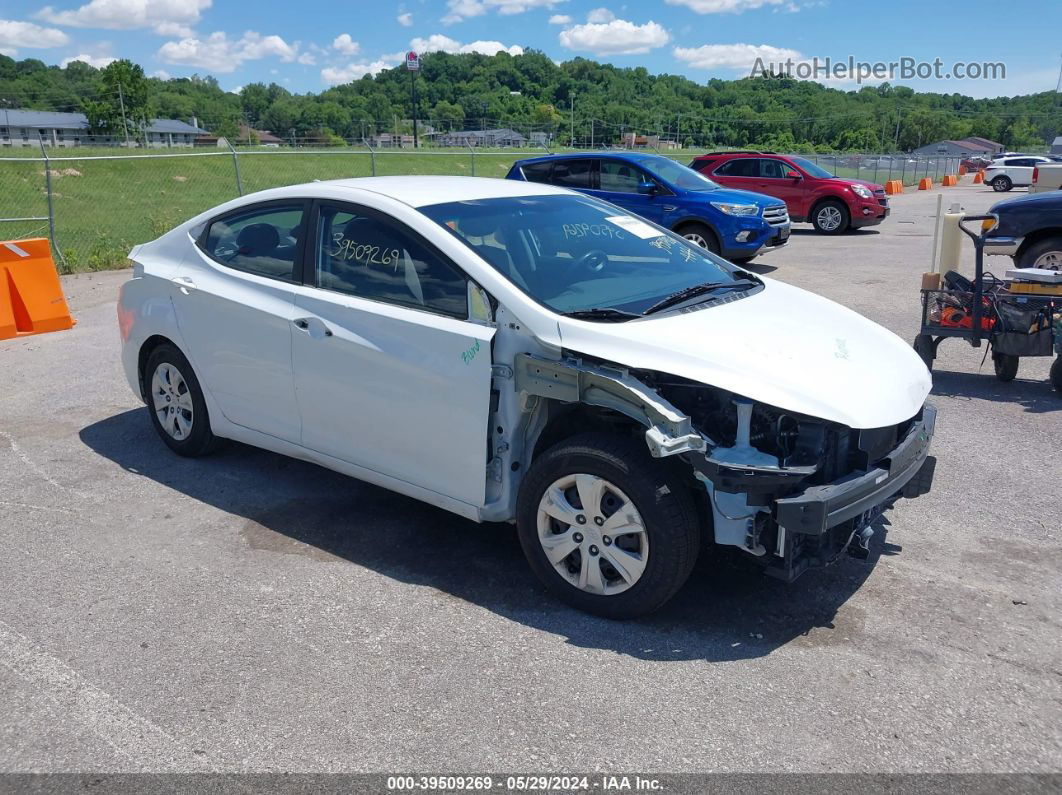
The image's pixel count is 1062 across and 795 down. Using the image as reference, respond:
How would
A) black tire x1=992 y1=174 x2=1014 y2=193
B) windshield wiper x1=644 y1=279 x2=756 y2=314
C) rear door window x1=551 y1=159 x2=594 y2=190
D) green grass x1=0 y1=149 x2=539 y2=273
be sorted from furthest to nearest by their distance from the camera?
1. black tire x1=992 y1=174 x2=1014 y2=193
2. green grass x1=0 y1=149 x2=539 y2=273
3. rear door window x1=551 y1=159 x2=594 y2=190
4. windshield wiper x1=644 y1=279 x2=756 y2=314

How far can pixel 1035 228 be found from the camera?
9.84 meters

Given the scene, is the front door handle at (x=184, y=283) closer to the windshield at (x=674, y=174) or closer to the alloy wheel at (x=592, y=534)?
the alloy wheel at (x=592, y=534)

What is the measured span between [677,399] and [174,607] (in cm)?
233

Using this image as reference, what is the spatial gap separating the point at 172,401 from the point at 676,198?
9498mm

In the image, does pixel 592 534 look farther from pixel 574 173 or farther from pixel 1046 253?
pixel 574 173

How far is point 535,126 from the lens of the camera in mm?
94438

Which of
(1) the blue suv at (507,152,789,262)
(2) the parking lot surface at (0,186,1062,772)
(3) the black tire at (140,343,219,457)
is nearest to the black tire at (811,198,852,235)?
(1) the blue suv at (507,152,789,262)

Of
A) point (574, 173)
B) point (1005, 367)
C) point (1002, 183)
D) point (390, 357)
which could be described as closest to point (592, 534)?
point (390, 357)

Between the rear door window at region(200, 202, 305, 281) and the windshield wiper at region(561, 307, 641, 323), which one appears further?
the rear door window at region(200, 202, 305, 281)

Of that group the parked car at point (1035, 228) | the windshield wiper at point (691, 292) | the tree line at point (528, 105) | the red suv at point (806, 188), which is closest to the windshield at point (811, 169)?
the red suv at point (806, 188)

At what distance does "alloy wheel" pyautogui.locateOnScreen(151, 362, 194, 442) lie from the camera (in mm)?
5484

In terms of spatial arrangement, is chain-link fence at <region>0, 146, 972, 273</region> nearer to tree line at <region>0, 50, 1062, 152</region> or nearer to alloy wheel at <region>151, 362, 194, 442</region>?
alloy wheel at <region>151, 362, 194, 442</region>

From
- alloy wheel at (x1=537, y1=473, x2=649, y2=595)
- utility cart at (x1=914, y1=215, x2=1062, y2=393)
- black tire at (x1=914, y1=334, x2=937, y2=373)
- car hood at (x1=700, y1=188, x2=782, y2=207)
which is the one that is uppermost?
car hood at (x1=700, y1=188, x2=782, y2=207)

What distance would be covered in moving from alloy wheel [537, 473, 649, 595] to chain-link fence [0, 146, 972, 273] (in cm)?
1242
